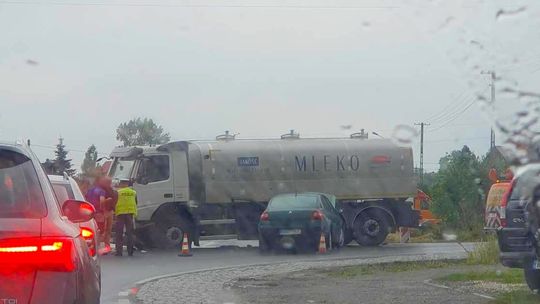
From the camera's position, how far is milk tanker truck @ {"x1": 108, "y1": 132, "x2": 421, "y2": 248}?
79.0 ft

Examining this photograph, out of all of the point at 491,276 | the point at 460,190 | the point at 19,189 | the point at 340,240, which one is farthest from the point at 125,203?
the point at 19,189

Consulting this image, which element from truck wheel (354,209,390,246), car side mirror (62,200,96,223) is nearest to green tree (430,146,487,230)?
truck wheel (354,209,390,246)

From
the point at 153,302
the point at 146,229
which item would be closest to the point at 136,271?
the point at 153,302

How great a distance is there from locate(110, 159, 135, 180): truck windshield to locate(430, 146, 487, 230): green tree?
7.95 metres

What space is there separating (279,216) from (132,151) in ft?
14.2

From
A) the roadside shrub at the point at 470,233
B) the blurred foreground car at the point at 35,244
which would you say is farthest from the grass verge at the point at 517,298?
the roadside shrub at the point at 470,233

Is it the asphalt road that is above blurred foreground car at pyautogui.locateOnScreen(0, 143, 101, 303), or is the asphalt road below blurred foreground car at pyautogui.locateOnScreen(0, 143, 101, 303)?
below

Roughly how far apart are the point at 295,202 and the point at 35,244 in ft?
56.0

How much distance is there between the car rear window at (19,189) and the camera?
6105 millimetres

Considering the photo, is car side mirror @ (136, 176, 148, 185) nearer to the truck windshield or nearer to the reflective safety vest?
the truck windshield

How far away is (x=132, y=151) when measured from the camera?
79.2 ft

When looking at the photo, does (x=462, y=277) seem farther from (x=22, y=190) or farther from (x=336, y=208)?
(x=336, y=208)

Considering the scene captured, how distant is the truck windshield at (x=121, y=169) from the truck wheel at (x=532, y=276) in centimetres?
1414

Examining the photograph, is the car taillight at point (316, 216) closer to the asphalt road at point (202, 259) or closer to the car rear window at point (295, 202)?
the car rear window at point (295, 202)
